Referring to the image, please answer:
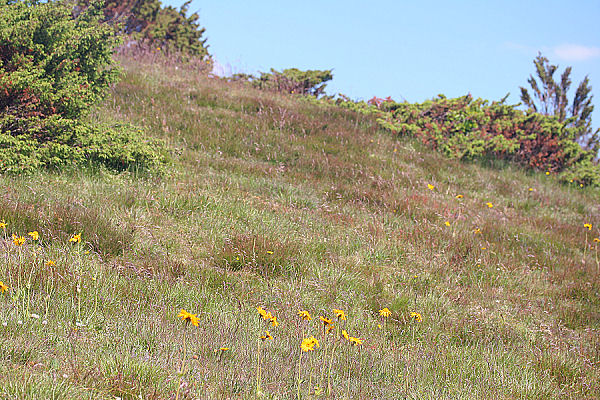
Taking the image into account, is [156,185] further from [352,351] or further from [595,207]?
[595,207]

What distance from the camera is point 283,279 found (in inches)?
188

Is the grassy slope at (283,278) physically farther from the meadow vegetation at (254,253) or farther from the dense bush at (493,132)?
the dense bush at (493,132)

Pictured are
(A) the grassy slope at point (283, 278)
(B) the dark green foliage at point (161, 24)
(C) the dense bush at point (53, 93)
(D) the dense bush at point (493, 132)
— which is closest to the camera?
(A) the grassy slope at point (283, 278)

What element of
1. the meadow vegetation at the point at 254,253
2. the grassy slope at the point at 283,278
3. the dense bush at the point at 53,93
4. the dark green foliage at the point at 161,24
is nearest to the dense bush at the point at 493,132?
the meadow vegetation at the point at 254,253

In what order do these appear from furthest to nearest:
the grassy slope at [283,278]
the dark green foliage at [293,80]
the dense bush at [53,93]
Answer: the dark green foliage at [293,80]
the dense bush at [53,93]
the grassy slope at [283,278]

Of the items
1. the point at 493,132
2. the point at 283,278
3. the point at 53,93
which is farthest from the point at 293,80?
the point at 283,278

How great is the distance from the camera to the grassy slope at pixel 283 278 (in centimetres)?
289

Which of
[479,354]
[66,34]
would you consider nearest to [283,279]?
[479,354]

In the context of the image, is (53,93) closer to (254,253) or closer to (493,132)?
(254,253)

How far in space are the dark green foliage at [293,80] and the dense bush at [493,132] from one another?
3277 mm

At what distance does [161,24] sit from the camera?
66.1 ft

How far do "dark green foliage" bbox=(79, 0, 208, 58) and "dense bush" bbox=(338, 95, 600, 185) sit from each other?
34.2ft

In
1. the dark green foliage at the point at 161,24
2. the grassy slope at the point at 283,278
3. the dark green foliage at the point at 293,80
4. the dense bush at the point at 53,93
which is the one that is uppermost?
the dark green foliage at the point at 161,24

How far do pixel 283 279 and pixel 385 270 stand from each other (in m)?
1.26
